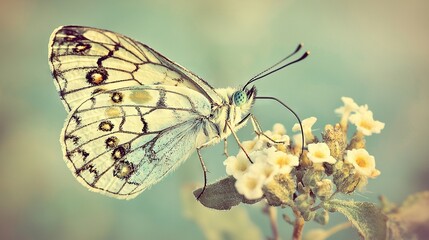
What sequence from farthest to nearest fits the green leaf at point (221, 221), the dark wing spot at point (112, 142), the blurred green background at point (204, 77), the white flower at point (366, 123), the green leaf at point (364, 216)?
the blurred green background at point (204, 77) → the green leaf at point (221, 221) → the dark wing spot at point (112, 142) → the white flower at point (366, 123) → the green leaf at point (364, 216)

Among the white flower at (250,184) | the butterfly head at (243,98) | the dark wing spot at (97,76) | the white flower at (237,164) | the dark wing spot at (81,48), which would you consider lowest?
the white flower at (237,164)

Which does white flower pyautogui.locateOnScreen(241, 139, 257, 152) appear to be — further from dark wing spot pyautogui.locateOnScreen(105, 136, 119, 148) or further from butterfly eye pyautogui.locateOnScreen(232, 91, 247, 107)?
dark wing spot pyautogui.locateOnScreen(105, 136, 119, 148)

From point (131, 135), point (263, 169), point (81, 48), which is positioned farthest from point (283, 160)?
point (81, 48)

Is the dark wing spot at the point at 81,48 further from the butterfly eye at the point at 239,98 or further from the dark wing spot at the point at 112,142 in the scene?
the butterfly eye at the point at 239,98

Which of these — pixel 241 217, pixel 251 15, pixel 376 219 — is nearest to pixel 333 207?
pixel 376 219

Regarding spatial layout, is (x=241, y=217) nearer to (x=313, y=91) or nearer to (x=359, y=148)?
(x=359, y=148)

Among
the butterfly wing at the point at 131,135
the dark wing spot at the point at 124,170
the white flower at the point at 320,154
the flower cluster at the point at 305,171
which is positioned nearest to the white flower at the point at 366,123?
the flower cluster at the point at 305,171

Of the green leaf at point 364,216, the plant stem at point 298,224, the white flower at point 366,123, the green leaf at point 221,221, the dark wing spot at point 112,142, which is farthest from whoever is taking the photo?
the green leaf at point 221,221
